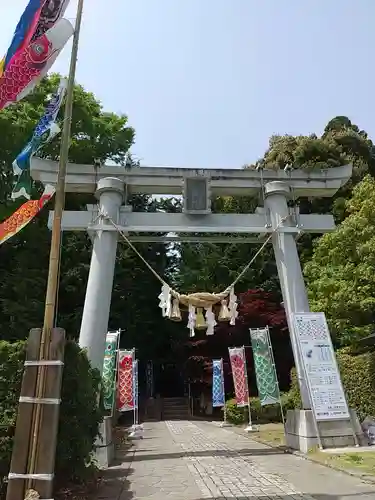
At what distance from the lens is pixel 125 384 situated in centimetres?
1652

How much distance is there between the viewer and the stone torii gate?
11234 mm

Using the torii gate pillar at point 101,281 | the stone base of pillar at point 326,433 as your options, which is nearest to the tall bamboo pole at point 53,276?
the torii gate pillar at point 101,281

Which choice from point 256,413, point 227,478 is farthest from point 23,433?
point 256,413

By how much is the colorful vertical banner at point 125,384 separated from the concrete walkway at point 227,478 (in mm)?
4737

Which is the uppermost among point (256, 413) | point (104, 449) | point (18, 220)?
point (18, 220)

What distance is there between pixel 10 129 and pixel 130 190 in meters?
10.6

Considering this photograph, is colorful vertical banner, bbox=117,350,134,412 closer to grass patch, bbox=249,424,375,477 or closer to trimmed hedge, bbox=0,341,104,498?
grass patch, bbox=249,424,375,477

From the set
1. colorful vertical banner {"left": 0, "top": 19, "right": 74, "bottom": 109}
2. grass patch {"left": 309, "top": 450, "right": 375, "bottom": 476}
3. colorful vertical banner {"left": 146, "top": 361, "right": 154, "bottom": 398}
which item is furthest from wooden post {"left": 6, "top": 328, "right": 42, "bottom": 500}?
colorful vertical banner {"left": 146, "top": 361, "right": 154, "bottom": 398}

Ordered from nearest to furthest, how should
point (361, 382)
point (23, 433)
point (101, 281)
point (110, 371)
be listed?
point (23, 433) → point (101, 281) → point (361, 382) → point (110, 371)

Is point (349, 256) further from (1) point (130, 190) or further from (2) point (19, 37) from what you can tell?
(2) point (19, 37)

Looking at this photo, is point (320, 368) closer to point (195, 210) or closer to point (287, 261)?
point (287, 261)

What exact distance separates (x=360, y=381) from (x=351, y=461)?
5.44 m

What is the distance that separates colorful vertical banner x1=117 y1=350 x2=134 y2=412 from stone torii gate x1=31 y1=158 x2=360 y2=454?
6.48m

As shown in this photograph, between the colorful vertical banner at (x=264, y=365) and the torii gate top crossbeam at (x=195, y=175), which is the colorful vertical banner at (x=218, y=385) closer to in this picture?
the colorful vertical banner at (x=264, y=365)
